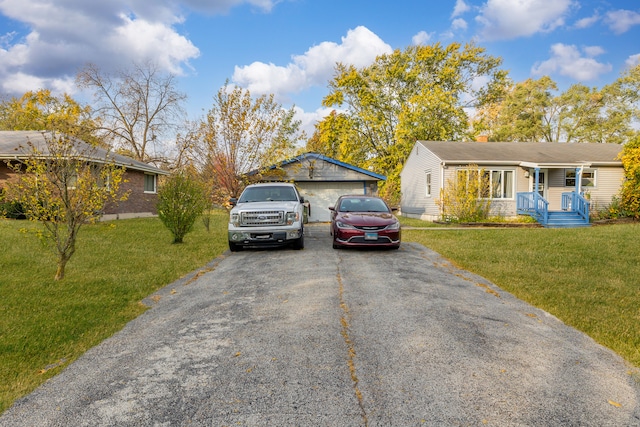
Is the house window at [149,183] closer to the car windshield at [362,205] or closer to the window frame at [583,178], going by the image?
the car windshield at [362,205]

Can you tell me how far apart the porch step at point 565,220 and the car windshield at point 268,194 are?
13444mm

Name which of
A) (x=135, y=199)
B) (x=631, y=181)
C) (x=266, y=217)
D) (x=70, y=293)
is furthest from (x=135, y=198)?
(x=631, y=181)

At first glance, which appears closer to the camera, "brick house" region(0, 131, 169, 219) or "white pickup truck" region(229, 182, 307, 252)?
"white pickup truck" region(229, 182, 307, 252)

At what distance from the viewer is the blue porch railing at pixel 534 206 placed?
19.6 m

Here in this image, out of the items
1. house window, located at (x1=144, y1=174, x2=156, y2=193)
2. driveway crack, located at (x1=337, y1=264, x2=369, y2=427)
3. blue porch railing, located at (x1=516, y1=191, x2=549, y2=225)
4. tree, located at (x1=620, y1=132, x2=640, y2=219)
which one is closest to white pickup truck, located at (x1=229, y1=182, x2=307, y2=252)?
driveway crack, located at (x1=337, y1=264, x2=369, y2=427)

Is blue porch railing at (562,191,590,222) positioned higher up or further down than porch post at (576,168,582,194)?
further down

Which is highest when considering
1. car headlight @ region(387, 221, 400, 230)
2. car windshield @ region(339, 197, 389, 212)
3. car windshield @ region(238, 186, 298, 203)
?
car windshield @ region(238, 186, 298, 203)

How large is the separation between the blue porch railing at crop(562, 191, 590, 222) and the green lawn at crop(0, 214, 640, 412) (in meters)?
5.92

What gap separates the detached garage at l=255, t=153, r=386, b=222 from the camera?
2197cm

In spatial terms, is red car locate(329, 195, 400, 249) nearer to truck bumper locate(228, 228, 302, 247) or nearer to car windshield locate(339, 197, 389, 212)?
car windshield locate(339, 197, 389, 212)

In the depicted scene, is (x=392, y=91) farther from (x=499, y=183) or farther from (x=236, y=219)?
(x=236, y=219)

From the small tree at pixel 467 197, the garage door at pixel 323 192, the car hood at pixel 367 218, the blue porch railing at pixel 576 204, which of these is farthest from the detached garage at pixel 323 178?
the car hood at pixel 367 218

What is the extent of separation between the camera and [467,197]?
765 inches

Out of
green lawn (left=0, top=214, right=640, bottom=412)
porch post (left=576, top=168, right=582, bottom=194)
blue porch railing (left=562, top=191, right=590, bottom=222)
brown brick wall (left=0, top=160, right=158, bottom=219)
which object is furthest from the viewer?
brown brick wall (left=0, top=160, right=158, bottom=219)
